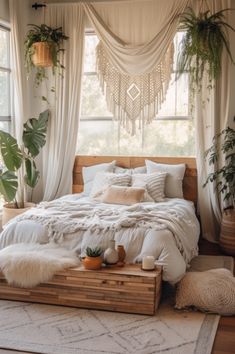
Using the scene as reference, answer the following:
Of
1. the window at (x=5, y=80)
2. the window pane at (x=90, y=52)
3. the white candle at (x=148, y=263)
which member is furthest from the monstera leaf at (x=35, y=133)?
the white candle at (x=148, y=263)

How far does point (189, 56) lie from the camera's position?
5121 millimetres

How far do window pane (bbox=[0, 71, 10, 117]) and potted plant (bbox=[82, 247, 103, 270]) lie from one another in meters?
2.68

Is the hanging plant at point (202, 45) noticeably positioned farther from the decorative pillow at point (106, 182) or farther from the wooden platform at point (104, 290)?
the wooden platform at point (104, 290)

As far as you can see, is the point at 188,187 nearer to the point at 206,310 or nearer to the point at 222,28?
the point at 222,28

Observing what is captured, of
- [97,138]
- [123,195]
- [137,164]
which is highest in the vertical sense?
[97,138]

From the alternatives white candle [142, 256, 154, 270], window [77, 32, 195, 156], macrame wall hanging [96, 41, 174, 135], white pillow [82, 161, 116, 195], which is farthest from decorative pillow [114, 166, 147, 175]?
white candle [142, 256, 154, 270]

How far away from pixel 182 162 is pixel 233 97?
959 millimetres

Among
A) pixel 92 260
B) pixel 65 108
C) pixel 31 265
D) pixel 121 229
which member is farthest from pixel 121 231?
pixel 65 108

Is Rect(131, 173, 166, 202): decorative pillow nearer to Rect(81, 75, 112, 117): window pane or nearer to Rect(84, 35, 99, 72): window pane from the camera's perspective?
Rect(81, 75, 112, 117): window pane

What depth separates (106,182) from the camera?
5.13 meters

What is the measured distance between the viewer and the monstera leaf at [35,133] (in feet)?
17.9

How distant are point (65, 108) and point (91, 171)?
2.86ft

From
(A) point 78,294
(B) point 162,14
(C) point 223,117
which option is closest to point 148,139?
(C) point 223,117

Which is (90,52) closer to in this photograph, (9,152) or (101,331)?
(9,152)
